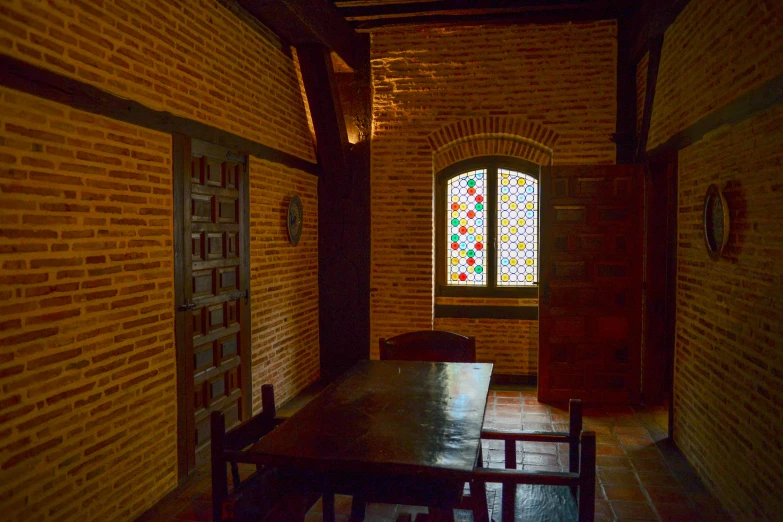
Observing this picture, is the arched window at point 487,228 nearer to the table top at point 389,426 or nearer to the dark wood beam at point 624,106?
the dark wood beam at point 624,106

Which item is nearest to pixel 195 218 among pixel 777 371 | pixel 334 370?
pixel 334 370

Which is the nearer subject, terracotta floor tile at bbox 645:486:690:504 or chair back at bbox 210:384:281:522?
chair back at bbox 210:384:281:522

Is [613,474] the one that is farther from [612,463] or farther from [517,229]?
[517,229]

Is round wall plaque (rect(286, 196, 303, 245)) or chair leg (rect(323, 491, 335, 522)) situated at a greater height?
round wall plaque (rect(286, 196, 303, 245))

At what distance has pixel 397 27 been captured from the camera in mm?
6887

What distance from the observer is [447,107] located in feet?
22.6

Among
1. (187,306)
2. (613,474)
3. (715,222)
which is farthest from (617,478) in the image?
(187,306)

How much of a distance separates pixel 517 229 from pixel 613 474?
3.69 meters

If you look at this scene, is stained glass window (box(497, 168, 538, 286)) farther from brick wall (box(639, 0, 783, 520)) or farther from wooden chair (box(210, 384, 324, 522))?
wooden chair (box(210, 384, 324, 522))

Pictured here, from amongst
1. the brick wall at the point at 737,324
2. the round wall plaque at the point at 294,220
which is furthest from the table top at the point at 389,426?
the round wall plaque at the point at 294,220

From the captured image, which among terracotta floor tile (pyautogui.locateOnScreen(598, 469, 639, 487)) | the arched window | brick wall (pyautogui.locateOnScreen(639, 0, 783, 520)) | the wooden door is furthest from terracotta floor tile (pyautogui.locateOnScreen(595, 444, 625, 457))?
the arched window

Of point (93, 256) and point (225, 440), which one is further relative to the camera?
point (93, 256)

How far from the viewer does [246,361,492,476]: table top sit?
2.38m

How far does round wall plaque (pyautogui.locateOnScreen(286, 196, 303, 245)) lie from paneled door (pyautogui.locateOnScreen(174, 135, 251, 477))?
1.01 metres
